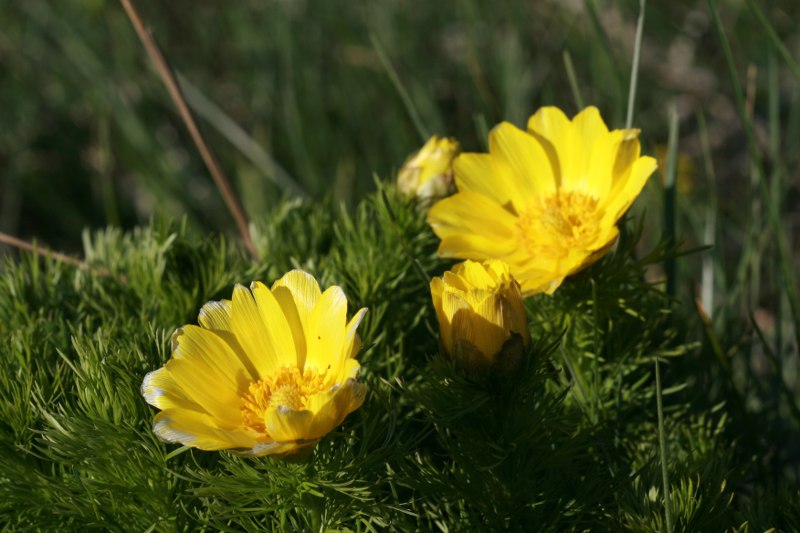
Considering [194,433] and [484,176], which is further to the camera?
[484,176]

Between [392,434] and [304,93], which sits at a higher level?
[392,434]

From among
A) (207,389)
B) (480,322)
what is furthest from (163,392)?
(480,322)

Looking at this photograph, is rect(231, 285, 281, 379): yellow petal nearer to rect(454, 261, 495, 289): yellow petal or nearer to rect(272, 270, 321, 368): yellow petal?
rect(272, 270, 321, 368): yellow petal

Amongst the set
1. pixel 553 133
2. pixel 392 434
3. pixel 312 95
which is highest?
pixel 553 133

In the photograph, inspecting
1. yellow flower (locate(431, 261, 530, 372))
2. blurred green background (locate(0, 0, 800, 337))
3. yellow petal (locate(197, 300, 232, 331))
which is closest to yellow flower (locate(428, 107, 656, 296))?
yellow flower (locate(431, 261, 530, 372))

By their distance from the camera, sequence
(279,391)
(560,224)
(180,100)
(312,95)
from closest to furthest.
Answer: (279,391) < (560,224) < (180,100) < (312,95)

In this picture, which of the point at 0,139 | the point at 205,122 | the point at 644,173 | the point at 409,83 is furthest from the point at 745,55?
the point at 0,139

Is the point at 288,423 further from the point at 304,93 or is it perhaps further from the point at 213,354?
the point at 304,93
